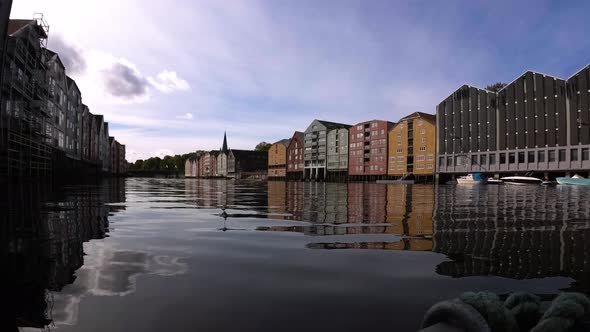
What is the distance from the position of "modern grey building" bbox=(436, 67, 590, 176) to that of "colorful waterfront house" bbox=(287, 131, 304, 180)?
175ft

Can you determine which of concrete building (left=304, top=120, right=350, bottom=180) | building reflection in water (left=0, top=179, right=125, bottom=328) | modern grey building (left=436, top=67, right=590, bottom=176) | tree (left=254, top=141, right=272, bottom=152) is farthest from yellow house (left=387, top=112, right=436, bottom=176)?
tree (left=254, top=141, right=272, bottom=152)

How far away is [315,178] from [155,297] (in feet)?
368

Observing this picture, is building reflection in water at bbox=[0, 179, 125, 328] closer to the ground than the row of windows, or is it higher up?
closer to the ground

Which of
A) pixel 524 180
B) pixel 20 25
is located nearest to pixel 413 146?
pixel 524 180

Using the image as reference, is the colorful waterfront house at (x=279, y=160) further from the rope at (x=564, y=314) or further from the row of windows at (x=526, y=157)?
the rope at (x=564, y=314)

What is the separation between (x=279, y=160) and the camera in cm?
13575

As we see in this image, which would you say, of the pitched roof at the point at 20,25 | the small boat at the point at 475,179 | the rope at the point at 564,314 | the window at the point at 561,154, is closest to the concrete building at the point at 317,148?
the small boat at the point at 475,179

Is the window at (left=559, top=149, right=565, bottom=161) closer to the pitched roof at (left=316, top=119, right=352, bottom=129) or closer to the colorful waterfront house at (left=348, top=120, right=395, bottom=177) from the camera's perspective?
the colorful waterfront house at (left=348, top=120, right=395, bottom=177)

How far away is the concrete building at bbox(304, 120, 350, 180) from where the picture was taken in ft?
371

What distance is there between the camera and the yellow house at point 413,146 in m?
81.8

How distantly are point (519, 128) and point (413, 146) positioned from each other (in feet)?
75.2

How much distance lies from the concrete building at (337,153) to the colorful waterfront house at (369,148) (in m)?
2.48

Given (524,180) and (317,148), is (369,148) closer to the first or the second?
(317,148)

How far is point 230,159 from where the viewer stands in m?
168
